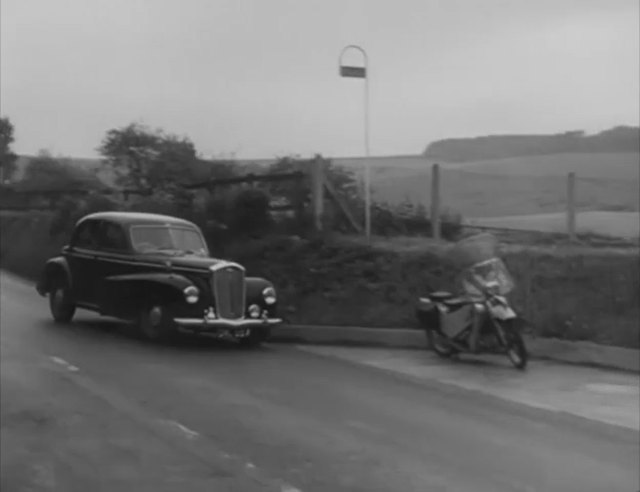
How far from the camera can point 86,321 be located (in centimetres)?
2000

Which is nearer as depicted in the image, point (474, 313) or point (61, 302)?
point (474, 313)

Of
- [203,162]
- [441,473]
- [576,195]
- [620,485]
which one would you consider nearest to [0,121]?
[441,473]

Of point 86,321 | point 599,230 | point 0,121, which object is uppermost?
point 0,121

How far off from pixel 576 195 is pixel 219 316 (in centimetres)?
624

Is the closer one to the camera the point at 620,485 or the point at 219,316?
the point at 620,485

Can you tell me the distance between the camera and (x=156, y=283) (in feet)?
56.4

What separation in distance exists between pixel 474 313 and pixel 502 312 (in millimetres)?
444

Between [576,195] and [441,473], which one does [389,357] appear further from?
[441,473]

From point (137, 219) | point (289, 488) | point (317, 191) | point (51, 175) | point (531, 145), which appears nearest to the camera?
point (289, 488)

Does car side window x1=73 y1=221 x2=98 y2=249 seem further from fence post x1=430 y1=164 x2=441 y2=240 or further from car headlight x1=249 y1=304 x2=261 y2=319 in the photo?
fence post x1=430 y1=164 x2=441 y2=240

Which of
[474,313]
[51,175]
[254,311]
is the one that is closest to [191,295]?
[254,311]

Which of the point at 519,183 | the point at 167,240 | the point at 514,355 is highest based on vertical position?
the point at 519,183

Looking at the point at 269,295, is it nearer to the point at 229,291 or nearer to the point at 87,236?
the point at 229,291

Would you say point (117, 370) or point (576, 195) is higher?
point (576, 195)
